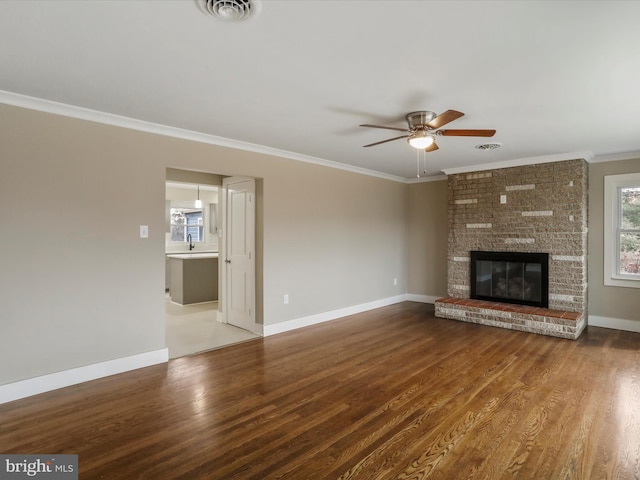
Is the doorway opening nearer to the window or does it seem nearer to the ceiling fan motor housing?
the window

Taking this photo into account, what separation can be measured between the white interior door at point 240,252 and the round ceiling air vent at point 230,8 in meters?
2.96

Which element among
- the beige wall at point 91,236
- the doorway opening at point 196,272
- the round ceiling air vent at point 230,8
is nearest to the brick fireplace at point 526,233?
the beige wall at point 91,236

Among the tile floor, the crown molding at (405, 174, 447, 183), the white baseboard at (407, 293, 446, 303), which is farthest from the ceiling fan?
the white baseboard at (407, 293, 446, 303)

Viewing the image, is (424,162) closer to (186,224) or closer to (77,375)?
(77,375)

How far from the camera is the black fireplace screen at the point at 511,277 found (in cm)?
509

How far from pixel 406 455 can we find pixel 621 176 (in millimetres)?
5070

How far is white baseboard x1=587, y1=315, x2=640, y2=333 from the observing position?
4.79 m

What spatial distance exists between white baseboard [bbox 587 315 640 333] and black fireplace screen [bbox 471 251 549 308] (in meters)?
0.77

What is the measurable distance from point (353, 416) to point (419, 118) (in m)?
2.58

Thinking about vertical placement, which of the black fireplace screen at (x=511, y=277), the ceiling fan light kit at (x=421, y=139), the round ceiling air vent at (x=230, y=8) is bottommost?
the black fireplace screen at (x=511, y=277)

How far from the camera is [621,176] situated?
4848 mm

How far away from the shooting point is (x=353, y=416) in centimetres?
257

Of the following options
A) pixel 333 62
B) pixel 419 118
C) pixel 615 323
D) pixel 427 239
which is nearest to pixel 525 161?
pixel 427 239

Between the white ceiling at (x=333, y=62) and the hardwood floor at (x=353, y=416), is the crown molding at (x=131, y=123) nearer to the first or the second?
the white ceiling at (x=333, y=62)
